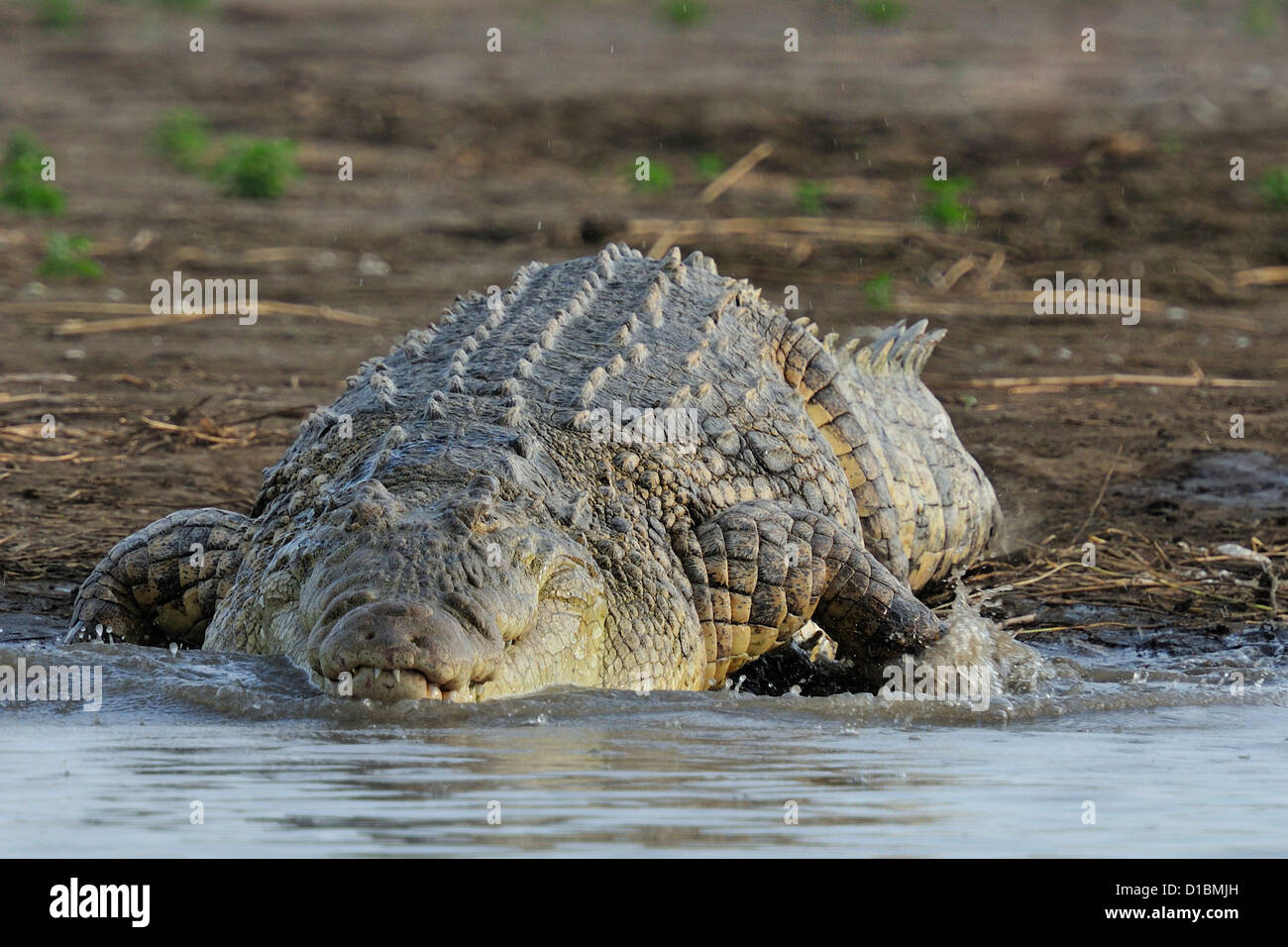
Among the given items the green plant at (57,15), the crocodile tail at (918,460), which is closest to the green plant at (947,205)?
the crocodile tail at (918,460)

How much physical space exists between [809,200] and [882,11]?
7037mm

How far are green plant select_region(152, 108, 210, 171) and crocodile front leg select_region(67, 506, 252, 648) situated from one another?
10332mm

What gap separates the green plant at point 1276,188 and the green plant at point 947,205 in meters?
2.36

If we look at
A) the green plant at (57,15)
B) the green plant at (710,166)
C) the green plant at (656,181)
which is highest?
the green plant at (57,15)

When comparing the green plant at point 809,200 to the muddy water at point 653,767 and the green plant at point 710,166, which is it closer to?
the green plant at point 710,166

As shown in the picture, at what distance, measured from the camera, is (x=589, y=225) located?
13.7m

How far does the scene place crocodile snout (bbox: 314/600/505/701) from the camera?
15.2 feet

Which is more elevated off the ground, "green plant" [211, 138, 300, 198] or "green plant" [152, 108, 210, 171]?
"green plant" [152, 108, 210, 171]

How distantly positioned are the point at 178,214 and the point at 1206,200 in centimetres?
817

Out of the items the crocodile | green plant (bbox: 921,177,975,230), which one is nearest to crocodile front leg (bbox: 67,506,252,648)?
the crocodile

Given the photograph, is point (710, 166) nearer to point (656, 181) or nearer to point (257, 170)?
point (656, 181)

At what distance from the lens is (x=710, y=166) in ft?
52.0

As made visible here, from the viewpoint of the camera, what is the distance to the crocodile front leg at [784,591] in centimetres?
569

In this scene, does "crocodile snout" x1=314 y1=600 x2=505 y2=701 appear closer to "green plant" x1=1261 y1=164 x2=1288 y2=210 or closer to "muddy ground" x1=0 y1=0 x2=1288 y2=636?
"muddy ground" x1=0 y1=0 x2=1288 y2=636
